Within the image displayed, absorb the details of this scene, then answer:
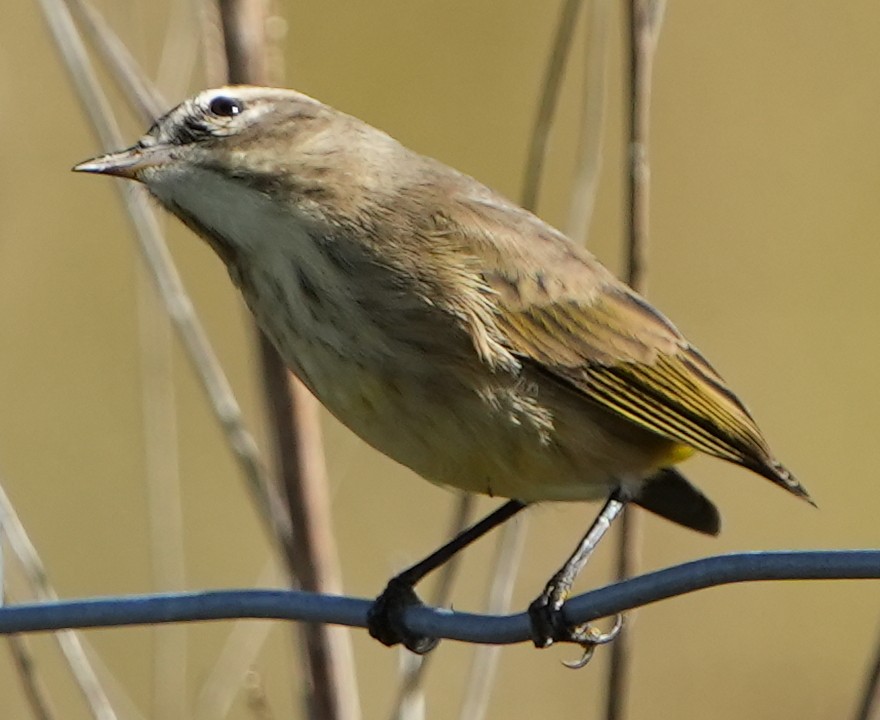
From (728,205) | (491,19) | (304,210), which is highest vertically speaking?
(304,210)

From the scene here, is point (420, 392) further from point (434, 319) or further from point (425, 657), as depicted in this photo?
point (425, 657)

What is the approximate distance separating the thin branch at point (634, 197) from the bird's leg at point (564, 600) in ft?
0.19

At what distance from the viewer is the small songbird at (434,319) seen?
314 centimetres

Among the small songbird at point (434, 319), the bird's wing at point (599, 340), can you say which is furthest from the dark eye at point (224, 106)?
the bird's wing at point (599, 340)

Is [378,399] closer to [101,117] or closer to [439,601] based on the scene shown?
[439,601]

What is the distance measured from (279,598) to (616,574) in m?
0.93

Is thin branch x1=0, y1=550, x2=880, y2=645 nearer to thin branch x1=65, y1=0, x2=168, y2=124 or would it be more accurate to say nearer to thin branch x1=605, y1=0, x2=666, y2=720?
thin branch x1=605, y1=0, x2=666, y2=720

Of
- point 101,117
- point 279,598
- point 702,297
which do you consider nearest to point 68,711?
point 702,297

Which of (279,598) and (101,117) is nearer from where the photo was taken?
(279,598)

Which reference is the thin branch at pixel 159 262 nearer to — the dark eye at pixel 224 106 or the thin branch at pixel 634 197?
the dark eye at pixel 224 106

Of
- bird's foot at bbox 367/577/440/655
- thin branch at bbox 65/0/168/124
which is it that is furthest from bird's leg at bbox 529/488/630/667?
thin branch at bbox 65/0/168/124

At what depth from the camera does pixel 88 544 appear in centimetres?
667

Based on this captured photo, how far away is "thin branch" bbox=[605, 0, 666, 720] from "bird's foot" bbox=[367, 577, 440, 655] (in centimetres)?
37

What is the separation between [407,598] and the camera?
11.5 feet
